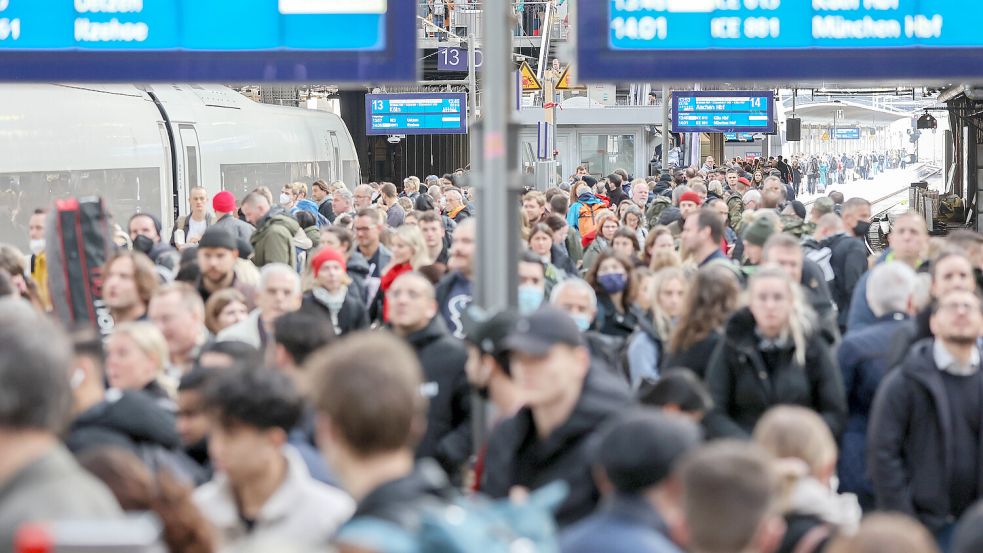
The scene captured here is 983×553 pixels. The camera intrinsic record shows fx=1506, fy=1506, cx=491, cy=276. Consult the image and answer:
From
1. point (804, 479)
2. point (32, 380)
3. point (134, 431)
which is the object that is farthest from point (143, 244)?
point (32, 380)

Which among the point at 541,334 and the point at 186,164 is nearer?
the point at 541,334

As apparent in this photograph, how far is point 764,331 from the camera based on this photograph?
593 centimetres

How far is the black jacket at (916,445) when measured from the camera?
5645mm

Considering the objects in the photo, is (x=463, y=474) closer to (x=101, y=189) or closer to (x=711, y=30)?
(x=711, y=30)

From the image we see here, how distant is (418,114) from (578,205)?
1468 cm

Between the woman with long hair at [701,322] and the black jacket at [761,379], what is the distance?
24cm

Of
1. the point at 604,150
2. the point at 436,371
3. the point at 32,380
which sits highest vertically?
the point at 604,150

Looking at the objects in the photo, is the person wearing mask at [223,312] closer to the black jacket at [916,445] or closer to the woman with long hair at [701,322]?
the woman with long hair at [701,322]

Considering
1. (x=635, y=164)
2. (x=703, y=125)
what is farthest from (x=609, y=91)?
(x=703, y=125)

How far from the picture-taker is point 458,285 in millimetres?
8227

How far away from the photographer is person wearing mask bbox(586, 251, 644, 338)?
323 inches

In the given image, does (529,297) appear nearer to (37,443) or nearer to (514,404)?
(514,404)

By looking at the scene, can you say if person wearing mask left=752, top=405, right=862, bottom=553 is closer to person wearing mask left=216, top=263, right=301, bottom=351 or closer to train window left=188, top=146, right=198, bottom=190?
person wearing mask left=216, top=263, right=301, bottom=351

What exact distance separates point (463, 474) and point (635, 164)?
31.0m
